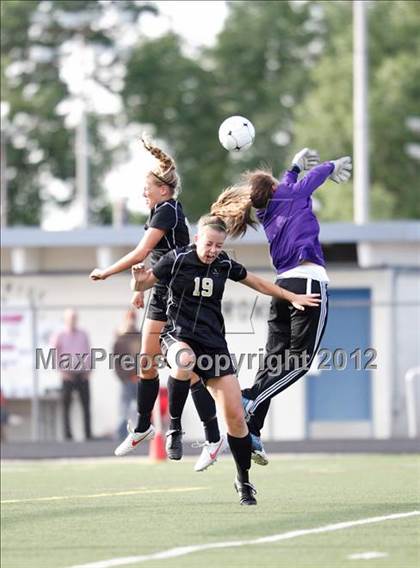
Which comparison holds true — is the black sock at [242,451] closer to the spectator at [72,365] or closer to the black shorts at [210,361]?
the black shorts at [210,361]

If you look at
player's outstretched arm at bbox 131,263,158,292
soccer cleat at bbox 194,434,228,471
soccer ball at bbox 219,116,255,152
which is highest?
soccer ball at bbox 219,116,255,152

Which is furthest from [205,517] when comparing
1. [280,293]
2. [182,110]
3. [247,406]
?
[182,110]

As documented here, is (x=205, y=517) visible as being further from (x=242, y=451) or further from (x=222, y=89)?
(x=222, y=89)

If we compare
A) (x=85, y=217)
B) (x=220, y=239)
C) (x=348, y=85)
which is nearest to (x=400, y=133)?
(x=348, y=85)

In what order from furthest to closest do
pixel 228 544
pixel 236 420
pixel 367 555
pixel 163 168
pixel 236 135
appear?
pixel 236 135 < pixel 163 168 < pixel 236 420 < pixel 228 544 < pixel 367 555

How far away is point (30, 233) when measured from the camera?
82.9 feet

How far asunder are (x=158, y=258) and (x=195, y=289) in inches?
30.6

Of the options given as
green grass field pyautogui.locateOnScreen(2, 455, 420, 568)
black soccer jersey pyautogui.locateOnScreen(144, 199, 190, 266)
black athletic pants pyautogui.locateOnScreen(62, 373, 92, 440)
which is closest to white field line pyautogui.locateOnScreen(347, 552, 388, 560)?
green grass field pyautogui.locateOnScreen(2, 455, 420, 568)

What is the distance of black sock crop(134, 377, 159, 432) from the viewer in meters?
11.0

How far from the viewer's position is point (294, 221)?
34.5ft

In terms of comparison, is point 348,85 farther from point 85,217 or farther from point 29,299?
point 29,299

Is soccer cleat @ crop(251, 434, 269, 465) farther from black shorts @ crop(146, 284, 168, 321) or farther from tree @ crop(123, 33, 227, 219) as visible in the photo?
tree @ crop(123, 33, 227, 219)

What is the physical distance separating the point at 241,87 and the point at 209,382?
46962 mm

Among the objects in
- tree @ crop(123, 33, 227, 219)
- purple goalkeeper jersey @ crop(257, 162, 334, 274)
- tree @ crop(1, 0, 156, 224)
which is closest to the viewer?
purple goalkeeper jersey @ crop(257, 162, 334, 274)
